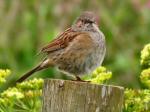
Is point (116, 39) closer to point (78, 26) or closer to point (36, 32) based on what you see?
point (36, 32)

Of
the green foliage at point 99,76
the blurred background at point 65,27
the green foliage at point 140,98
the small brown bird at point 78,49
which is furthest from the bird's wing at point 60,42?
the blurred background at point 65,27

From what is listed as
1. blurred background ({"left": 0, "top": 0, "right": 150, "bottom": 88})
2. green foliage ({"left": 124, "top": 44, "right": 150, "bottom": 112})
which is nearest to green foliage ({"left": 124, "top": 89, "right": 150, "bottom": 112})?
green foliage ({"left": 124, "top": 44, "right": 150, "bottom": 112})

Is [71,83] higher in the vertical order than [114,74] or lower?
lower

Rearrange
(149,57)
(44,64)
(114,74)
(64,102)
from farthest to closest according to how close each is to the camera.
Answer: (114,74) → (44,64) → (149,57) → (64,102)

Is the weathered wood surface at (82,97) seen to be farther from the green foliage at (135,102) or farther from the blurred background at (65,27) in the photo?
the blurred background at (65,27)

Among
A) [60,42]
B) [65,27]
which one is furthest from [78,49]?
[65,27]

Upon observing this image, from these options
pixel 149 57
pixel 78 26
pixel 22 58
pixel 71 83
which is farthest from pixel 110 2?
pixel 71 83
